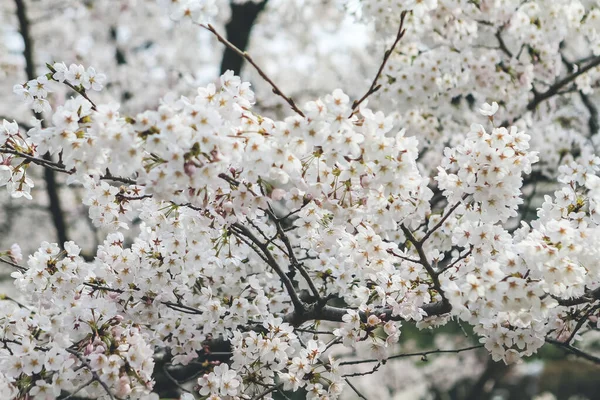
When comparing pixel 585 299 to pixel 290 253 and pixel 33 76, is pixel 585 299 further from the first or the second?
pixel 33 76

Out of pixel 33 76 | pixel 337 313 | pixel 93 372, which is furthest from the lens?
pixel 33 76

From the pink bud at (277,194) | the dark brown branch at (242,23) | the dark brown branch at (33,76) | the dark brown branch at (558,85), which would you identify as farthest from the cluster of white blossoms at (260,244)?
the dark brown branch at (242,23)

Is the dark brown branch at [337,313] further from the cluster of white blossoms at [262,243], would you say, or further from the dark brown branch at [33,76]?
the dark brown branch at [33,76]

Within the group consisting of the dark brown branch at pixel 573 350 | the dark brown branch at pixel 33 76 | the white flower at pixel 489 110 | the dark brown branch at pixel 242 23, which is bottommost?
the dark brown branch at pixel 573 350

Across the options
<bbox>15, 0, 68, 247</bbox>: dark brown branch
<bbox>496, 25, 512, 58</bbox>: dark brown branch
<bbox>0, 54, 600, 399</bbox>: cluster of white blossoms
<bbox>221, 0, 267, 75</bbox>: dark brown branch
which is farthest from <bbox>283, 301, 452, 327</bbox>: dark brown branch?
<bbox>221, 0, 267, 75</bbox>: dark brown branch

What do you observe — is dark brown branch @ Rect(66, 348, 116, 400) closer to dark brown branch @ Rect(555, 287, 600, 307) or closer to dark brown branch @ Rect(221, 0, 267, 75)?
dark brown branch @ Rect(555, 287, 600, 307)

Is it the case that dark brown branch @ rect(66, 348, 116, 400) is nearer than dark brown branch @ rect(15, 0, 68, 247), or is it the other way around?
dark brown branch @ rect(66, 348, 116, 400)

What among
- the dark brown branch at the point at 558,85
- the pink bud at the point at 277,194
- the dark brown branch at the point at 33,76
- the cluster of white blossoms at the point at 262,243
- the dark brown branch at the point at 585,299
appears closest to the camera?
the cluster of white blossoms at the point at 262,243

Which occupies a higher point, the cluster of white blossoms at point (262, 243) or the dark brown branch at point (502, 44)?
the dark brown branch at point (502, 44)

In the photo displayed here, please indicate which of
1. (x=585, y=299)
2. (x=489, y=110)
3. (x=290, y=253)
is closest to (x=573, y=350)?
(x=585, y=299)

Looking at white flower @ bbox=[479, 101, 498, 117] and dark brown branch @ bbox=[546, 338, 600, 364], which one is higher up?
white flower @ bbox=[479, 101, 498, 117]

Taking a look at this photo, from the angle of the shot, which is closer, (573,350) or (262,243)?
(262,243)

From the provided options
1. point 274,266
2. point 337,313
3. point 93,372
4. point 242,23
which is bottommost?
point 93,372

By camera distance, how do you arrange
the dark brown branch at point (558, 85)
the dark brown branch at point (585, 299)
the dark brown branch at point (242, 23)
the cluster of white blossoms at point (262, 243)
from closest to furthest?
the cluster of white blossoms at point (262, 243) → the dark brown branch at point (585, 299) → the dark brown branch at point (558, 85) → the dark brown branch at point (242, 23)
